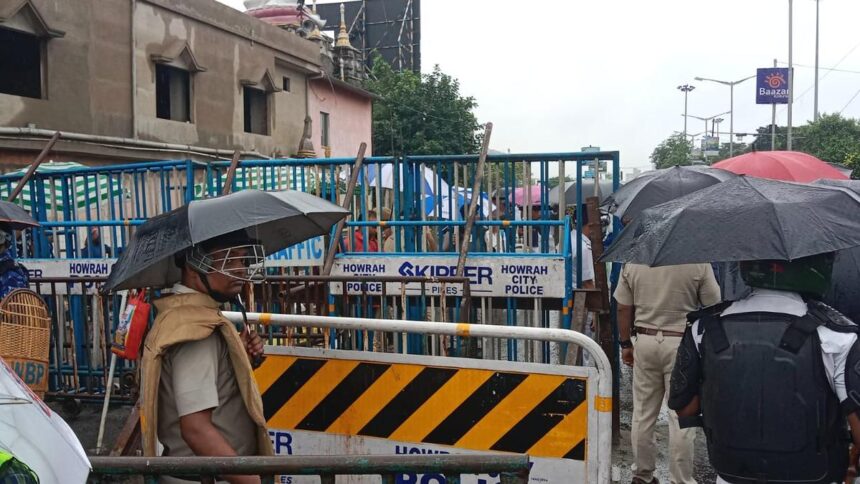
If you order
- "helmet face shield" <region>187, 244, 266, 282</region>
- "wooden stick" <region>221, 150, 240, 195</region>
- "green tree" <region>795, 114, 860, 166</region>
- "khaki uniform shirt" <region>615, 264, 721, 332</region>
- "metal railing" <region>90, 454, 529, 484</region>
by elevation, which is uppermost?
"green tree" <region>795, 114, 860, 166</region>

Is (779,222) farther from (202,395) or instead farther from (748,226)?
(202,395)

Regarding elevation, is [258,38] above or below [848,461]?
above

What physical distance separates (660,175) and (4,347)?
4982 mm

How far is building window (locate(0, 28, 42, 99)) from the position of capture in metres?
13.5

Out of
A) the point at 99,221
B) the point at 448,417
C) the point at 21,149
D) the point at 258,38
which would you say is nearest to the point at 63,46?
the point at 21,149

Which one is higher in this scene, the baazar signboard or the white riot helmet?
the white riot helmet

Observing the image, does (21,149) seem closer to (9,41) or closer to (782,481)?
(9,41)

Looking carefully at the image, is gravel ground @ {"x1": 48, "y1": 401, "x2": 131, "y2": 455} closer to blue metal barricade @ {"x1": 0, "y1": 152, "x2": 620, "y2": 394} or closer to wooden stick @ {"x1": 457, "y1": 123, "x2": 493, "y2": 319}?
blue metal barricade @ {"x1": 0, "y1": 152, "x2": 620, "y2": 394}

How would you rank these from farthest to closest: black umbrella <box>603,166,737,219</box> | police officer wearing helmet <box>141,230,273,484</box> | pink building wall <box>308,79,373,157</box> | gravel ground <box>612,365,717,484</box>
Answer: pink building wall <box>308,79,373,157</box> → black umbrella <box>603,166,737,219</box> → gravel ground <box>612,365,717,484</box> → police officer wearing helmet <box>141,230,273,484</box>

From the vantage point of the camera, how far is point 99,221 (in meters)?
7.23

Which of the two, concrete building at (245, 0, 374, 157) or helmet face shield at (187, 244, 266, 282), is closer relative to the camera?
helmet face shield at (187, 244, 266, 282)

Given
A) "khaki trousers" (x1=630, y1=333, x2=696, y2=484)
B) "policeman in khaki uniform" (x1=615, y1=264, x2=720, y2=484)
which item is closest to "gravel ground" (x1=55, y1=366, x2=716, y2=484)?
"khaki trousers" (x1=630, y1=333, x2=696, y2=484)

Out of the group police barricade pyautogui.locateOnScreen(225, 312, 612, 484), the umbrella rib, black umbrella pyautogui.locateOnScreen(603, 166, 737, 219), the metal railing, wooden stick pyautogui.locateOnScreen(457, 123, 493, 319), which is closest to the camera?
the metal railing

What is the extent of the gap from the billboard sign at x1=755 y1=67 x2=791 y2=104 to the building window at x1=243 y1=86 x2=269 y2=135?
27291 mm
